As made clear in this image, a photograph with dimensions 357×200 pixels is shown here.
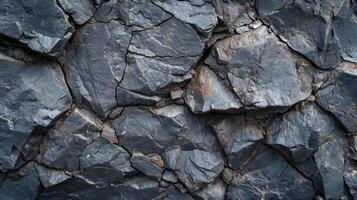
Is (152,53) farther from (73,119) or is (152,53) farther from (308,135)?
(308,135)

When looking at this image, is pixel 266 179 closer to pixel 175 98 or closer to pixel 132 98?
pixel 175 98

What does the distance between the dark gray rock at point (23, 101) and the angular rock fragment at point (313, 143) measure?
163 cm

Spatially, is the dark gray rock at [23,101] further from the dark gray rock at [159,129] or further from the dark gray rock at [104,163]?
the dark gray rock at [159,129]

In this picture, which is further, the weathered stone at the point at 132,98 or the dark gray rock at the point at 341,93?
the dark gray rock at the point at 341,93

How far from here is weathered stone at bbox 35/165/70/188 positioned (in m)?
3.10

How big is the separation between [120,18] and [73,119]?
31.6 inches

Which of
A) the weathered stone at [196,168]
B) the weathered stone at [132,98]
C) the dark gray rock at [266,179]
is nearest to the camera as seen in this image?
the weathered stone at [132,98]

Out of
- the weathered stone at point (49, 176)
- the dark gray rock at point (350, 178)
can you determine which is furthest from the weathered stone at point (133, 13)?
the dark gray rock at point (350, 178)

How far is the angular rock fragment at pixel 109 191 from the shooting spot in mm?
3164

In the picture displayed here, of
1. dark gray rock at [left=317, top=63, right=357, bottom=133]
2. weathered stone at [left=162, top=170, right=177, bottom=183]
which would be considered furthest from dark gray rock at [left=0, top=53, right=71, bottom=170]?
dark gray rock at [left=317, top=63, right=357, bottom=133]

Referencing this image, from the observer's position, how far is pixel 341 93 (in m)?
3.29

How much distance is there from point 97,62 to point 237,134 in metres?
1.17

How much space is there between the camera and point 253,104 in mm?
3105

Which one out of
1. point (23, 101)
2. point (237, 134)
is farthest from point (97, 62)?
point (237, 134)
